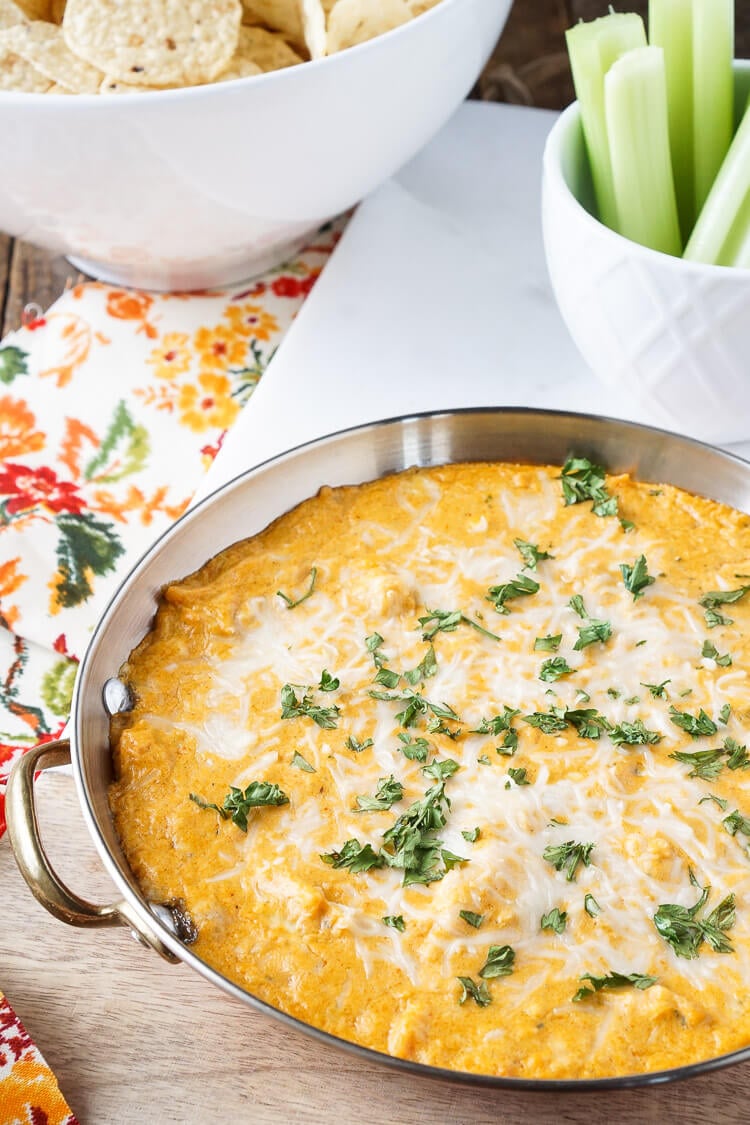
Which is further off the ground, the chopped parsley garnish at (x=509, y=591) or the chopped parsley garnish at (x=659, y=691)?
the chopped parsley garnish at (x=509, y=591)

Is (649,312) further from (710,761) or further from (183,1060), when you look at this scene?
(183,1060)

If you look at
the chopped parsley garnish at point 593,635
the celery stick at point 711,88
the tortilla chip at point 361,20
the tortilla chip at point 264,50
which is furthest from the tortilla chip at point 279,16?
the chopped parsley garnish at point 593,635

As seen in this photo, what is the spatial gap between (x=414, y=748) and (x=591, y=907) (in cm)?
37

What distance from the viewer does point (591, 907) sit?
5.71 feet

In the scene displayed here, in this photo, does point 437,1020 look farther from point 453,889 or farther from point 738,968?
point 738,968

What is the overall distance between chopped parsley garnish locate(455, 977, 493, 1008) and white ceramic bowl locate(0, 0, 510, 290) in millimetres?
1777

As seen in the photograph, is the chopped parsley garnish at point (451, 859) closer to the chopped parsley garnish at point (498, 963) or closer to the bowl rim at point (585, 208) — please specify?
the chopped parsley garnish at point (498, 963)

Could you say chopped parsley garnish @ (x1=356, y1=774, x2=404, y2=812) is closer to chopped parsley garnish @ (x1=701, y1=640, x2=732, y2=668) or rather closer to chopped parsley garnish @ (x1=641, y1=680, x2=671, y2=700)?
chopped parsley garnish @ (x1=641, y1=680, x2=671, y2=700)

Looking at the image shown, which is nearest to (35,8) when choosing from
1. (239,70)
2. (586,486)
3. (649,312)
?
(239,70)

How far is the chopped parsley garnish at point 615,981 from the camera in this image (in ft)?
5.46

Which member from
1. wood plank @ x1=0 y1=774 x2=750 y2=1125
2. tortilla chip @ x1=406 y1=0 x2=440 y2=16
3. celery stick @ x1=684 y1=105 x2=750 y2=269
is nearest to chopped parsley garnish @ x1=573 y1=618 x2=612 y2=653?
wood plank @ x1=0 y1=774 x2=750 y2=1125

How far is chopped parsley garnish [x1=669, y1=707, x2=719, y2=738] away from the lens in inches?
76.4

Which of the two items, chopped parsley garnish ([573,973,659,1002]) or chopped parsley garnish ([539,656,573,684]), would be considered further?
chopped parsley garnish ([539,656,573,684])

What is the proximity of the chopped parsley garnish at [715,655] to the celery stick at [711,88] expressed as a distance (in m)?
1.06
